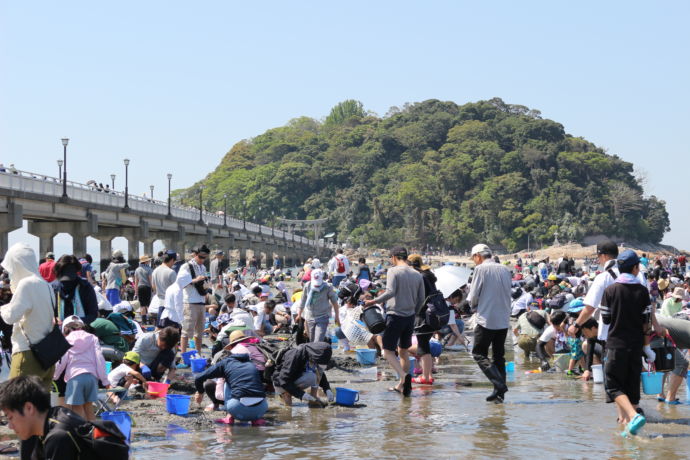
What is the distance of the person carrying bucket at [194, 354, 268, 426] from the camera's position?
795 cm

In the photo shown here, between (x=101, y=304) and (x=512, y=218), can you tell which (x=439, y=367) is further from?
(x=512, y=218)

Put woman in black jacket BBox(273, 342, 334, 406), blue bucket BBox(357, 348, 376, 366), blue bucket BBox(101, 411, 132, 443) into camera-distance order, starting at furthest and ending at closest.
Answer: blue bucket BBox(357, 348, 376, 366), woman in black jacket BBox(273, 342, 334, 406), blue bucket BBox(101, 411, 132, 443)

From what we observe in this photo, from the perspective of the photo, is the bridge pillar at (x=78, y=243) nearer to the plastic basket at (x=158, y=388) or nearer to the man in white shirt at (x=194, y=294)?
the man in white shirt at (x=194, y=294)

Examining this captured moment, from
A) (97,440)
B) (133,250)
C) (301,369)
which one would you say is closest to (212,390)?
(301,369)

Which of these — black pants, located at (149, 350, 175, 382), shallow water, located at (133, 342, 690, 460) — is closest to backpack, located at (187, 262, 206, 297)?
black pants, located at (149, 350, 175, 382)

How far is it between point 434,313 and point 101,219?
134ft

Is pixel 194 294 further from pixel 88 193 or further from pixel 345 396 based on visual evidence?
pixel 88 193

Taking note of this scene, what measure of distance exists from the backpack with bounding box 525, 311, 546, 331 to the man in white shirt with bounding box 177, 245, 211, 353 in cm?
470

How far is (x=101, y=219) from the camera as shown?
48688 millimetres

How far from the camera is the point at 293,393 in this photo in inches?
347

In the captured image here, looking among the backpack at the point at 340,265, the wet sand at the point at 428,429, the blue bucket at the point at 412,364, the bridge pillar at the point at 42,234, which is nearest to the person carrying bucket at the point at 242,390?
the wet sand at the point at 428,429

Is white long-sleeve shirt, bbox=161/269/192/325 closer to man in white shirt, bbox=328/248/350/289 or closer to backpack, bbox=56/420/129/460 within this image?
backpack, bbox=56/420/129/460

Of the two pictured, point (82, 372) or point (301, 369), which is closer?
point (82, 372)

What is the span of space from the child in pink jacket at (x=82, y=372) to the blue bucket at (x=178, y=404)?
51.7 inches
